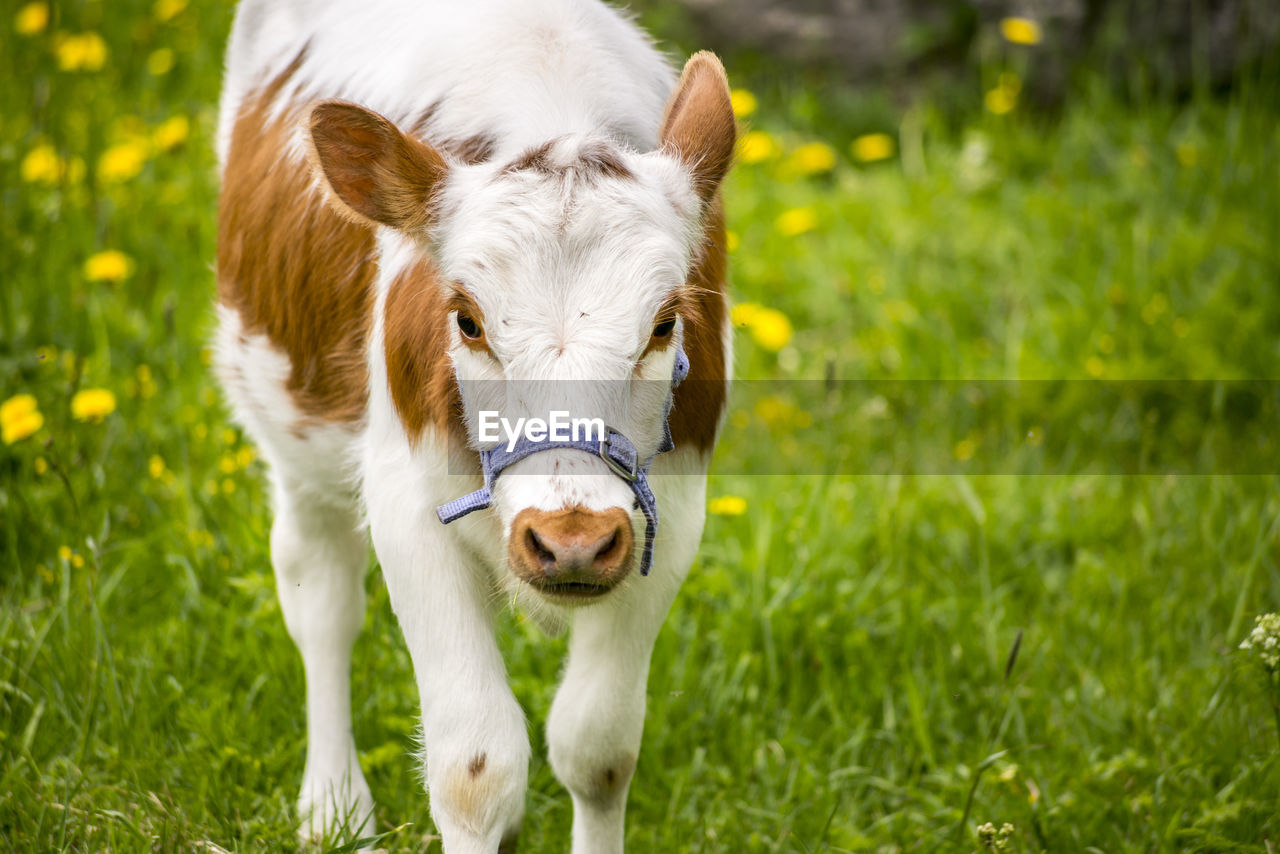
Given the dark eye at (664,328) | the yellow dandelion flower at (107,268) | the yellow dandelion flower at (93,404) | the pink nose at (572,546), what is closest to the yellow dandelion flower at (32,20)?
the yellow dandelion flower at (107,268)

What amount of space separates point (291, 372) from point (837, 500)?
85.4 inches

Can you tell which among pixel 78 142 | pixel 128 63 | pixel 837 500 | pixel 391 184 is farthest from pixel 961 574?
pixel 128 63

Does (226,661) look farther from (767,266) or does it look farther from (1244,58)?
(1244,58)

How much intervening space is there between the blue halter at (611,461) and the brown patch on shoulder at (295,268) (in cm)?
63

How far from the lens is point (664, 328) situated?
8.23 feet

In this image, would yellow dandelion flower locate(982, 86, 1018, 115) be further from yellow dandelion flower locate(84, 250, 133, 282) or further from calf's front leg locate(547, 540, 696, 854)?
calf's front leg locate(547, 540, 696, 854)

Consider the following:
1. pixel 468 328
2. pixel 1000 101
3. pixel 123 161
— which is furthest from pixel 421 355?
pixel 1000 101

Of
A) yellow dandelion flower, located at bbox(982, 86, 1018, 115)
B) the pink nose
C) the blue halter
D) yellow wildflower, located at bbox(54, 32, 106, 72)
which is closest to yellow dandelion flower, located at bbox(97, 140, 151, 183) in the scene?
yellow wildflower, located at bbox(54, 32, 106, 72)

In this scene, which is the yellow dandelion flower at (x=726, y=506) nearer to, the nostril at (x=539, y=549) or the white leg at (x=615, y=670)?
the white leg at (x=615, y=670)

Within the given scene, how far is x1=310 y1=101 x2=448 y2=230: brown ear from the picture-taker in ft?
8.30

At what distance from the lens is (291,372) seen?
11.1ft

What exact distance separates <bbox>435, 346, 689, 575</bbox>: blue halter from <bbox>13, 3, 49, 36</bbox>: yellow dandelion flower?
4853 millimetres

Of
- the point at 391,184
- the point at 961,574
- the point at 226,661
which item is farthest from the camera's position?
the point at 961,574

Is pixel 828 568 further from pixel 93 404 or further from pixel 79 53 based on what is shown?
pixel 79 53
